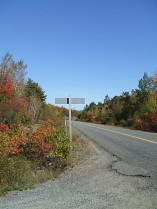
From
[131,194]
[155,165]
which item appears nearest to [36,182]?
[131,194]

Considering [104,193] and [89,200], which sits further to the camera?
[104,193]

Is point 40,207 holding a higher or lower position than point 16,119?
lower

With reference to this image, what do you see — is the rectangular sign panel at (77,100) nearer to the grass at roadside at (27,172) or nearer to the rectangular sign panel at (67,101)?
the rectangular sign panel at (67,101)

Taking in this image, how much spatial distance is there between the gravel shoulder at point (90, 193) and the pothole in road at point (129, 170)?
106mm

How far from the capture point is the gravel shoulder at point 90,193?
3439mm

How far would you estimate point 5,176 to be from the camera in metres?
5.30

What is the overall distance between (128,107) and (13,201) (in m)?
30.6

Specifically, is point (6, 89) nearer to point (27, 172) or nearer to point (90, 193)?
point (27, 172)

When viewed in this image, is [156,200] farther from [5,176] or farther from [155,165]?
[5,176]

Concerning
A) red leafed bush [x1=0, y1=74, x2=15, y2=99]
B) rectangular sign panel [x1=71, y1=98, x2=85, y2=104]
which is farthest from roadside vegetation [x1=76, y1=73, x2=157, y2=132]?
red leafed bush [x1=0, y1=74, x2=15, y2=99]

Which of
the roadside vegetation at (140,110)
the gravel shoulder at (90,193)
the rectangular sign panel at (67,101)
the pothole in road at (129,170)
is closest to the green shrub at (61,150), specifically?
the gravel shoulder at (90,193)

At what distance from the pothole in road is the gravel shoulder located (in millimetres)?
106

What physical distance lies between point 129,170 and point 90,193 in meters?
1.88

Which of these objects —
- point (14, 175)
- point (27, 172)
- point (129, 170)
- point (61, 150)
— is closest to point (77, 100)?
point (61, 150)
